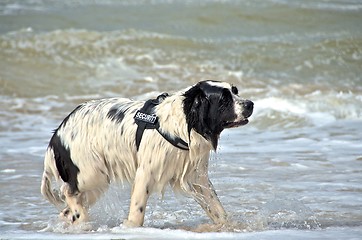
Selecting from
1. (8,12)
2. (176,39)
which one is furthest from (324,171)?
(8,12)

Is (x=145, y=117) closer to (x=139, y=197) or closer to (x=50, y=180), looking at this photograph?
(x=139, y=197)

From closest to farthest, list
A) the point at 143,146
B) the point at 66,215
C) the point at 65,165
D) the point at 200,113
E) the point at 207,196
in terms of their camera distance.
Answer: the point at 200,113, the point at 143,146, the point at 207,196, the point at 65,165, the point at 66,215

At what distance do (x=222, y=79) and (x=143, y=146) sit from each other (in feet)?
29.9

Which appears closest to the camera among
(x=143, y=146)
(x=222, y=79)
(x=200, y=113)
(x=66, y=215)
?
(x=200, y=113)

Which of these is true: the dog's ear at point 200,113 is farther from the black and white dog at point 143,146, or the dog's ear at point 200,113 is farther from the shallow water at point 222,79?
the shallow water at point 222,79

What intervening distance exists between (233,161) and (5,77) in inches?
276

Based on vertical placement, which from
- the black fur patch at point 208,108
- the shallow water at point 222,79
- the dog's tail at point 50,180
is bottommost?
the shallow water at point 222,79

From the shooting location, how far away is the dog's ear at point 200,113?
548 centimetres

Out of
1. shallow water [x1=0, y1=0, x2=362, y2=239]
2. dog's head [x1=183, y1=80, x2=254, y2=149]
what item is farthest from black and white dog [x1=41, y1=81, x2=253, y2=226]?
shallow water [x1=0, y1=0, x2=362, y2=239]

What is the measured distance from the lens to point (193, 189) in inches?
228

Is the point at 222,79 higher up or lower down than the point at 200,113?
lower down

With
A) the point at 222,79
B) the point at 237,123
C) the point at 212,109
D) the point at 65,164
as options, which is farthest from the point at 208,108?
the point at 222,79

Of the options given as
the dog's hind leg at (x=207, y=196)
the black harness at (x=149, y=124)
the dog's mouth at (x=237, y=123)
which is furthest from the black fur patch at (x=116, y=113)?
the dog's mouth at (x=237, y=123)

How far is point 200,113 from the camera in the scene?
5.47 metres
